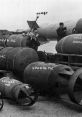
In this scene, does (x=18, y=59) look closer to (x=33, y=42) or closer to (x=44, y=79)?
(x=44, y=79)

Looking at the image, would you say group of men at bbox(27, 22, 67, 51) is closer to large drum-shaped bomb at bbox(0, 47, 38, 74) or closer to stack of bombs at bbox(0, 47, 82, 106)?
large drum-shaped bomb at bbox(0, 47, 38, 74)

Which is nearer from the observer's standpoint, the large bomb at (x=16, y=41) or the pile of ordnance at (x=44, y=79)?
the pile of ordnance at (x=44, y=79)

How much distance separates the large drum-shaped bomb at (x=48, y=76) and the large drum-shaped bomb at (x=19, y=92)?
15.3 inches

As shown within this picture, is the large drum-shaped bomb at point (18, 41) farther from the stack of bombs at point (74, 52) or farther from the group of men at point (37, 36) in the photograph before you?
the stack of bombs at point (74, 52)

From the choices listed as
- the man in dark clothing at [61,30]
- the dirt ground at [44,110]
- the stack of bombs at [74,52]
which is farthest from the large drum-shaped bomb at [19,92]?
the man in dark clothing at [61,30]

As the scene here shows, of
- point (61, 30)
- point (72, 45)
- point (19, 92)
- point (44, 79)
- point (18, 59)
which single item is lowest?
point (19, 92)

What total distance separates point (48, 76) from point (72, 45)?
175cm

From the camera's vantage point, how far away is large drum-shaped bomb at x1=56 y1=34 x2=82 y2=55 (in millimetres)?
8477

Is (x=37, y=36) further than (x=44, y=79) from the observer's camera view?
Yes

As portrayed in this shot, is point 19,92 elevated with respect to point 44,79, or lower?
lower

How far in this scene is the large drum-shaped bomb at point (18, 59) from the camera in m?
9.27

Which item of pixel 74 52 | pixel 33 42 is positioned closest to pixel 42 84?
pixel 74 52

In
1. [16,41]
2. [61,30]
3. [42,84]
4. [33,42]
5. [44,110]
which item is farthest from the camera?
[16,41]

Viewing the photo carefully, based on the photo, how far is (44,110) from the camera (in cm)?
681
